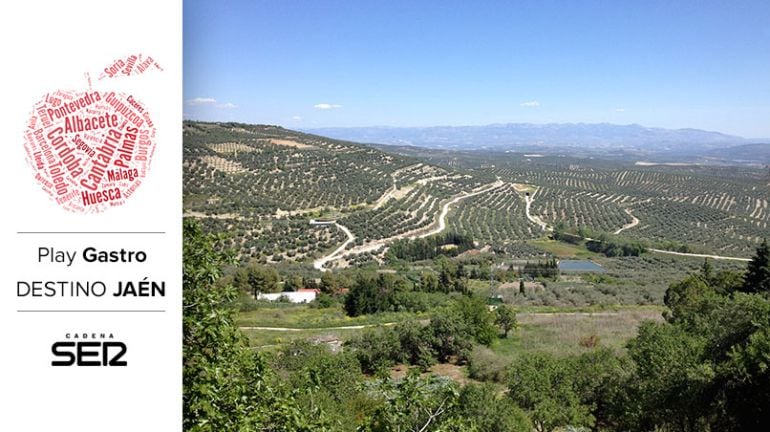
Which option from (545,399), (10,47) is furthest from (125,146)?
(545,399)

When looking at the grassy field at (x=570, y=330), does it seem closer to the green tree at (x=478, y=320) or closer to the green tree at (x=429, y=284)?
the green tree at (x=478, y=320)

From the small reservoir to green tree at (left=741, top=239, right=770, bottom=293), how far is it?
706 inches

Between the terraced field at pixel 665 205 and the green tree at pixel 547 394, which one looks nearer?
the green tree at pixel 547 394

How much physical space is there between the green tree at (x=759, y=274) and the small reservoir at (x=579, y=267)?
706 inches

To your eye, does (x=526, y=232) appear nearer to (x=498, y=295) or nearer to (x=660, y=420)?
(x=498, y=295)

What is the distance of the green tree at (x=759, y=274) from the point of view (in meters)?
27.8

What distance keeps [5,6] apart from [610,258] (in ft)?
189

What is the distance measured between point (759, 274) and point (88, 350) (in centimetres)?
3431

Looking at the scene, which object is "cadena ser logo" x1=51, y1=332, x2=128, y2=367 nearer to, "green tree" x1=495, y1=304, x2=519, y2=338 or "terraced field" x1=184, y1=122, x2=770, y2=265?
→ "green tree" x1=495, y1=304, x2=519, y2=338

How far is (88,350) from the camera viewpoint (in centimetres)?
225

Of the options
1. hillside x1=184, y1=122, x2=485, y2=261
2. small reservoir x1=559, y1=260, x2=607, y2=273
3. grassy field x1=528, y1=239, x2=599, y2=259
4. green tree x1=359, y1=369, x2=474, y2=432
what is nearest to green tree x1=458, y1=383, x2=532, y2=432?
green tree x1=359, y1=369, x2=474, y2=432

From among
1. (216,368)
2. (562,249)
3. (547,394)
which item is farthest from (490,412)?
(562,249)

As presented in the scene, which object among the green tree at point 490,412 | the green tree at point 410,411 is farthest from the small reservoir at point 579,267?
the green tree at point 410,411

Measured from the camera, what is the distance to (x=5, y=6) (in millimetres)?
2209
